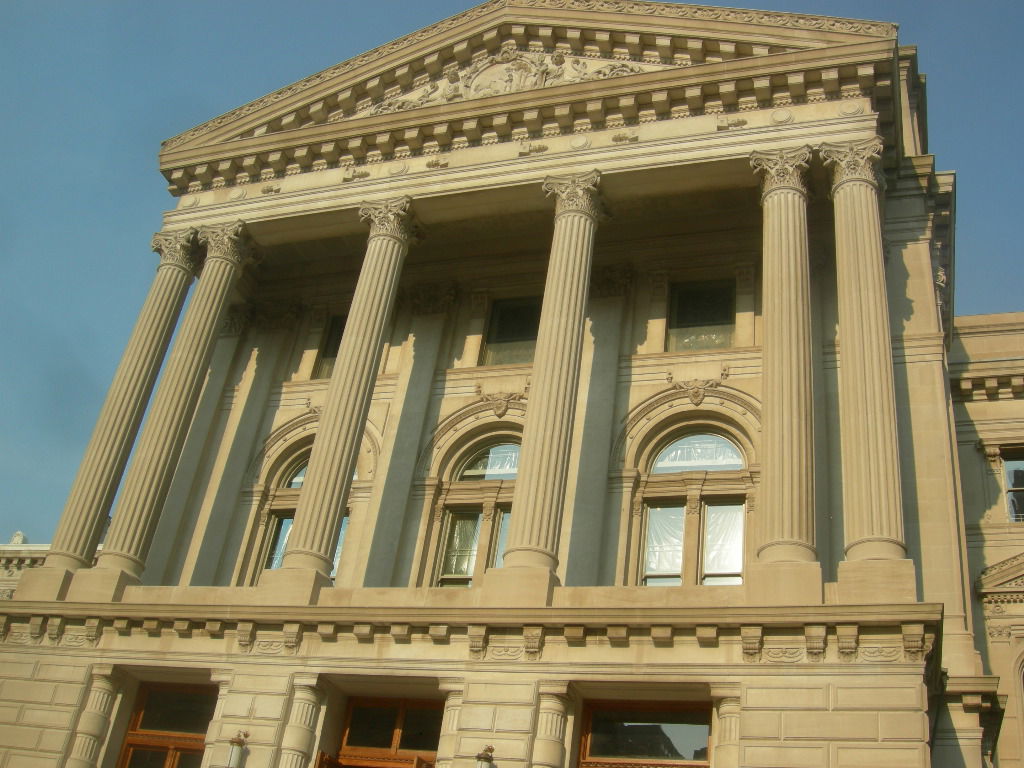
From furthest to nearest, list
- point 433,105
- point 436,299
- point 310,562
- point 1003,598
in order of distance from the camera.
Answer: point 436,299
point 433,105
point 1003,598
point 310,562

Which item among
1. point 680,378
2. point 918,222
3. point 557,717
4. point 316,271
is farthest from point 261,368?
point 918,222

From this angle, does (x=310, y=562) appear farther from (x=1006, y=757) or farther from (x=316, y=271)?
(x=1006, y=757)

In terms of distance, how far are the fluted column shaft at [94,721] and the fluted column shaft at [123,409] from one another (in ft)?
8.88

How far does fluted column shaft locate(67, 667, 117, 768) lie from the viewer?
728 inches

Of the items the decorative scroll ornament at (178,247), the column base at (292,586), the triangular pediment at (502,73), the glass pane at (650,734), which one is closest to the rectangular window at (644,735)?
the glass pane at (650,734)

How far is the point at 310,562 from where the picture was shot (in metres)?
19.0

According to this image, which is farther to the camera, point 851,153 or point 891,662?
point 851,153

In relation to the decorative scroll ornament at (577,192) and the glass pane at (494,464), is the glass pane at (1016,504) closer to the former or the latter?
the glass pane at (494,464)

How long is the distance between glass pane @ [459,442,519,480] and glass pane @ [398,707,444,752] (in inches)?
254

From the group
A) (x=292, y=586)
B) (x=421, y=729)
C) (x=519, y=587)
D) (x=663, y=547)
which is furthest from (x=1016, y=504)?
(x=292, y=586)

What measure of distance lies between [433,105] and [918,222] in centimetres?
1059

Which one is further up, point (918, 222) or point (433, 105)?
point (433, 105)

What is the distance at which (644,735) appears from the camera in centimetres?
1639

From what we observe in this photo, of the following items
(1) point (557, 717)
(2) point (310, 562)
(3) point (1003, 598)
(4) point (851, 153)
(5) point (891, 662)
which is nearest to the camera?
(5) point (891, 662)
